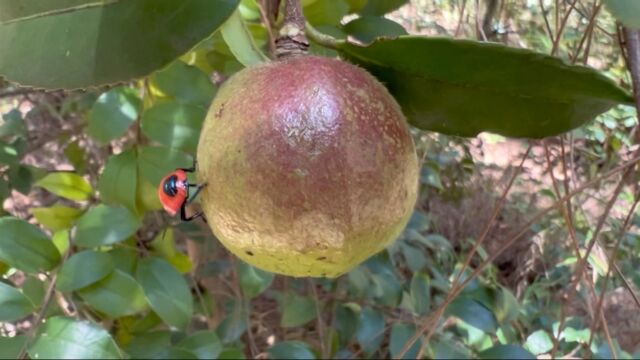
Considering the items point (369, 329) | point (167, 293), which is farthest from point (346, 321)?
point (167, 293)

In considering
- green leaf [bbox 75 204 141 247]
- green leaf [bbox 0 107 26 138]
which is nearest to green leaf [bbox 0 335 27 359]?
green leaf [bbox 75 204 141 247]

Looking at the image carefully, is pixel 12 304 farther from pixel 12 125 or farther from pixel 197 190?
pixel 12 125

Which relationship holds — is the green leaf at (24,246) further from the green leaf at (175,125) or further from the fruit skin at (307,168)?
the fruit skin at (307,168)

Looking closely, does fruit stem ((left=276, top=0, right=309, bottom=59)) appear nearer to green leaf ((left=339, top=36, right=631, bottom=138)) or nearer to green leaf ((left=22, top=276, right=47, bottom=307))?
green leaf ((left=339, top=36, right=631, bottom=138))

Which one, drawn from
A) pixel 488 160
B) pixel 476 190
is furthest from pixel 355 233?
pixel 488 160

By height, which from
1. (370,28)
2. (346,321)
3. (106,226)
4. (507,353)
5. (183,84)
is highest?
(370,28)

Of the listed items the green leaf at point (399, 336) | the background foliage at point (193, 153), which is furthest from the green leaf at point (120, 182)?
the green leaf at point (399, 336)
